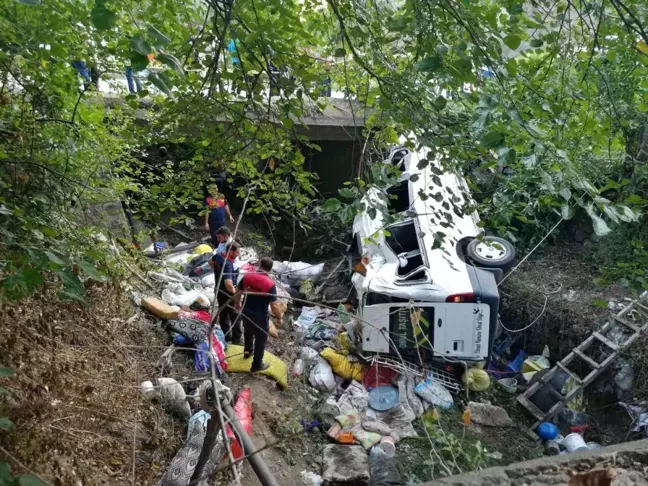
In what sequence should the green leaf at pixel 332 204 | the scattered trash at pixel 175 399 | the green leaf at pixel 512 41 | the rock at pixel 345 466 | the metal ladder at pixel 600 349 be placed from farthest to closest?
the metal ladder at pixel 600 349 < the rock at pixel 345 466 < the scattered trash at pixel 175 399 < the green leaf at pixel 332 204 < the green leaf at pixel 512 41

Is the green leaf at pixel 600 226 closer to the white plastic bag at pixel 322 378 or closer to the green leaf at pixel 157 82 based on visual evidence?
the green leaf at pixel 157 82

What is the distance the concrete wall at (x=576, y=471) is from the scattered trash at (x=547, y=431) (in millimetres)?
4376

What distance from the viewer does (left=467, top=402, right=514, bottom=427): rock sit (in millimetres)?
5969

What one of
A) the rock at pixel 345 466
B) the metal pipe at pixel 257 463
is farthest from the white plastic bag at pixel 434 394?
the metal pipe at pixel 257 463

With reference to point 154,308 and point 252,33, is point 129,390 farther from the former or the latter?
point 252,33

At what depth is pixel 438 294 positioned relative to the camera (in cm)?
546

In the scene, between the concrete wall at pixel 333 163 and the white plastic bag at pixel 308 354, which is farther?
the concrete wall at pixel 333 163

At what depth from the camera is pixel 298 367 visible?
6078 mm

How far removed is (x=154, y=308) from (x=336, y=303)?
2884mm

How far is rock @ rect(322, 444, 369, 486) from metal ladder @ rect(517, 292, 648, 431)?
2.43 m

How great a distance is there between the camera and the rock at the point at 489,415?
597 centimetres

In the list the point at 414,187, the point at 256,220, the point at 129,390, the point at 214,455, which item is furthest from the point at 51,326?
the point at 256,220

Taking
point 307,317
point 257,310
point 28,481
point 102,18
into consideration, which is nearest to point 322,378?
point 307,317

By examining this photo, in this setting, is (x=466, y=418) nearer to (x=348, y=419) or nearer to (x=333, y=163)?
(x=348, y=419)
